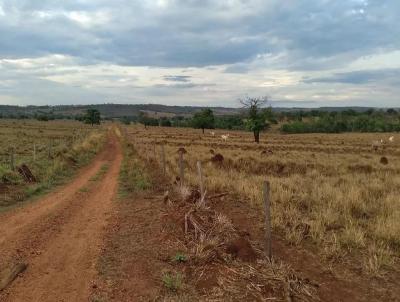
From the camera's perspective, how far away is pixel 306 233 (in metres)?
9.84

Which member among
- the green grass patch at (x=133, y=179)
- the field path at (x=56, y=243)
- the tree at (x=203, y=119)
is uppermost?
the tree at (x=203, y=119)

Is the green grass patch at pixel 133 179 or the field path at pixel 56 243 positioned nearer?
the field path at pixel 56 243

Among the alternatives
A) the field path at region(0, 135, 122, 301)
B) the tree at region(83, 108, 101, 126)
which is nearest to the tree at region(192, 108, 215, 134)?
the tree at region(83, 108, 101, 126)

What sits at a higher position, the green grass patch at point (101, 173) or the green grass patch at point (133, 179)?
the green grass patch at point (133, 179)

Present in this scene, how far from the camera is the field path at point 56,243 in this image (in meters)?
7.02

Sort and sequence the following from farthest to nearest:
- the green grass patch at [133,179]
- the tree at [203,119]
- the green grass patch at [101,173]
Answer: the tree at [203,119] → the green grass patch at [101,173] → the green grass patch at [133,179]

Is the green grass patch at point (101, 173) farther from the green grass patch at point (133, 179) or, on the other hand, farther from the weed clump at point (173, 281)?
the weed clump at point (173, 281)

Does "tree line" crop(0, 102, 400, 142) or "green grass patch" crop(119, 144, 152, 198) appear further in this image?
"tree line" crop(0, 102, 400, 142)

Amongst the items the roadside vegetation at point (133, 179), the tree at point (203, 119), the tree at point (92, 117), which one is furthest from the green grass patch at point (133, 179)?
the tree at point (92, 117)

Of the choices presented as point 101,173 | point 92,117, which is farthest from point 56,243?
point 92,117

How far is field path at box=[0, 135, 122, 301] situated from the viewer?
7016mm

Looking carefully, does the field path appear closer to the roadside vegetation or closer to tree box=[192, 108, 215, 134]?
the roadside vegetation

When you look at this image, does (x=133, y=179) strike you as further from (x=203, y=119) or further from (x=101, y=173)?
(x=203, y=119)

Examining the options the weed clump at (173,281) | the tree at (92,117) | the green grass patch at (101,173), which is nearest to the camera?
the weed clump at (173,281)
